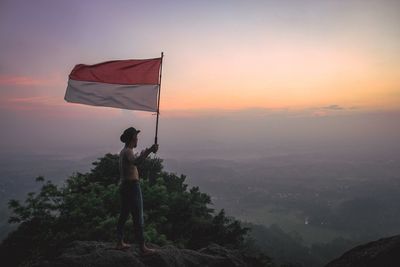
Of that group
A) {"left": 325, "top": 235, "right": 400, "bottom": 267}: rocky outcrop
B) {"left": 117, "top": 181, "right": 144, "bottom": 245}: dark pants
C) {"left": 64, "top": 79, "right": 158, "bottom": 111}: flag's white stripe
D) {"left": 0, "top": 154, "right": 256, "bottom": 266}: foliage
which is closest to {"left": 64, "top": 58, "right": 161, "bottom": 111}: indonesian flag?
{"left": 64, "top": 79, "right": 158, "bottom": 111}: flag's white stripe

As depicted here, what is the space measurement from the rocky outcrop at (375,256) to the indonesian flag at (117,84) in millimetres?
5760

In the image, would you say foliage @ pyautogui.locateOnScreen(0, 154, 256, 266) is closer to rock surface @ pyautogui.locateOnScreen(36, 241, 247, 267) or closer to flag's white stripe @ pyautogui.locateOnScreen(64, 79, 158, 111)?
rock surface @ pyautogui.locateOnScreen(36, 241, 247, 267)

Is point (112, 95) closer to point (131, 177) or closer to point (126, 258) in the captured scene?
point (131, 177)

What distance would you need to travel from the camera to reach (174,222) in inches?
666

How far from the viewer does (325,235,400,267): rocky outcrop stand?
18.1 feet

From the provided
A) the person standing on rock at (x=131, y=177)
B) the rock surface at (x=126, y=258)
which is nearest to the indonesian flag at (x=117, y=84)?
the person standing on rock at (x=131, y=177)

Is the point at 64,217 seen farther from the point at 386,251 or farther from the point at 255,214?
the point at 255,214

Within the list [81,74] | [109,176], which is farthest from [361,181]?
[81,74]

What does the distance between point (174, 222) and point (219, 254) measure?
9.67 metres

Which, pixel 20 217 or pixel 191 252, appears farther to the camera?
pixel 20 217

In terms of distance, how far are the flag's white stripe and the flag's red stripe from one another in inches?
5.0

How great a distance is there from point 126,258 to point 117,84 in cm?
419

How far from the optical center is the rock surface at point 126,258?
5809 mm

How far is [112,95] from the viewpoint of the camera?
7.68 meters
